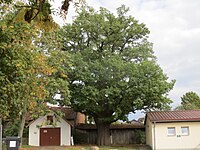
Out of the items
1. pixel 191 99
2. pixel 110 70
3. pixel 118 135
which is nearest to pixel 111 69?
pixel 110 70

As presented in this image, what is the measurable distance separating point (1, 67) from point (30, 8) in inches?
363

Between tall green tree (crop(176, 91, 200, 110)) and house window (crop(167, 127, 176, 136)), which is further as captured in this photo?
tall green tree (crop(176, 91, 200, 110))

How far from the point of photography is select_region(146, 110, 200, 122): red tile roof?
29939mm

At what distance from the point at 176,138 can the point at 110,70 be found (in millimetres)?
8538

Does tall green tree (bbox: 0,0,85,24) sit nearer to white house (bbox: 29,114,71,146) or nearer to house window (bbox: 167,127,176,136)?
house window (bbox: 167,127,176,136)

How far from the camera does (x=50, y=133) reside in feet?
120

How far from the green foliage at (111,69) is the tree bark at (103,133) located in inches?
41.0

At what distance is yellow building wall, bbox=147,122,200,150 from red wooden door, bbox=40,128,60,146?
11.2 m

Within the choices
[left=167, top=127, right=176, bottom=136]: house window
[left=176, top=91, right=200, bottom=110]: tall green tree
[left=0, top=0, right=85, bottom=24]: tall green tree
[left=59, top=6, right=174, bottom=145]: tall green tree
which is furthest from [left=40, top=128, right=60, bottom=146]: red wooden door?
[left=0, top=0, right=85, bottom=24]: tall green tree

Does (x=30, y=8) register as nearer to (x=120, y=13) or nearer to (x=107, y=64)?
(x=107, y=64)

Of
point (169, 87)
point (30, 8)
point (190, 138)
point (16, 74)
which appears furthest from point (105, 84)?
point (30, 8)

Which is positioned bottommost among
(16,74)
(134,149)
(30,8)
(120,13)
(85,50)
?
(134,149)

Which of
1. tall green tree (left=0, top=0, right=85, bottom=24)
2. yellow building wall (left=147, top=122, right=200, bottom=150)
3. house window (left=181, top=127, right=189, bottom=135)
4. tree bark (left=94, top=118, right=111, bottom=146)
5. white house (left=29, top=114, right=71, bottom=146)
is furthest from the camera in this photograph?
white house (left=29, top=114, right=71, bottom=146)

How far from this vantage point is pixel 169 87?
3159cm
